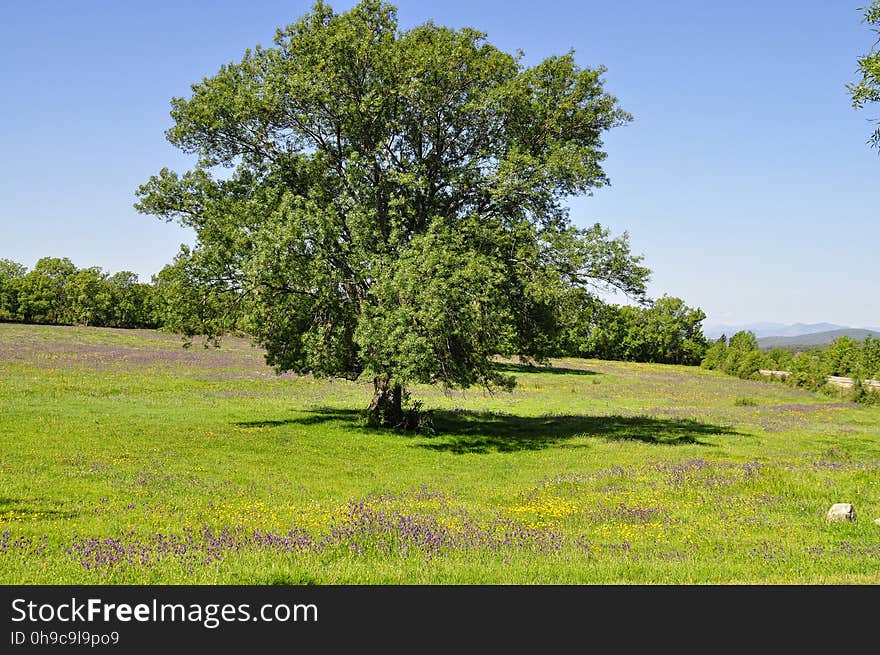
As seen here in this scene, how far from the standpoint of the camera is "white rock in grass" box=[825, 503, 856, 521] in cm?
1452

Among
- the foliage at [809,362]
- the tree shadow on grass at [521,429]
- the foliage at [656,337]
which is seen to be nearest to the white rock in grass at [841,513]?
the tree shadow on grass at [521,429]

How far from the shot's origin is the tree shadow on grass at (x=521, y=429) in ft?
97.3

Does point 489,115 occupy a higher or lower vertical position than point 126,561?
higher

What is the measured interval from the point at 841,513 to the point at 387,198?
2285cm

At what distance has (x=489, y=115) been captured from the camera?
30.8 m

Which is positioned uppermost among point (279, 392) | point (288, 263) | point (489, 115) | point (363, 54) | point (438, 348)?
point (363, 54)

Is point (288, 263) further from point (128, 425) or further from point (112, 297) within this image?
point (112, 297)

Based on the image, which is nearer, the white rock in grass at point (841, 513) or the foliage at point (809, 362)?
the white rock in grass at point (841, 513)

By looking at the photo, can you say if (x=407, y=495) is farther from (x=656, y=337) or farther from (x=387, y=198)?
(x=656, y=337)

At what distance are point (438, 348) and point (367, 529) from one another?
15.0 metres

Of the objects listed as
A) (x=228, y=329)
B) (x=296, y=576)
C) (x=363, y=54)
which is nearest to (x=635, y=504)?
(x=296, y=576)

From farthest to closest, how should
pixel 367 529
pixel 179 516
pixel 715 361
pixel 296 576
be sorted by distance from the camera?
pixel 715 361, pixel 179 516, pixel 367 529, pixel 296 576

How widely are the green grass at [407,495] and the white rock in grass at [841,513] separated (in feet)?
0.95

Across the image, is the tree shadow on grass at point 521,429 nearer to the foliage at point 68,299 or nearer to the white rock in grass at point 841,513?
the white rock in grass at point 841,513
